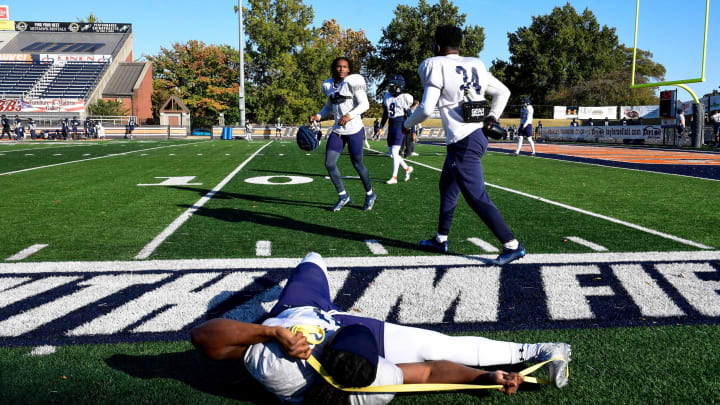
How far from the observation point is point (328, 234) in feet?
18.5

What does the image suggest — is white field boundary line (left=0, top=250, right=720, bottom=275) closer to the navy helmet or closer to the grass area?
the grass area

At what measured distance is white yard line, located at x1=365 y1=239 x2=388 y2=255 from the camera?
15.8ft

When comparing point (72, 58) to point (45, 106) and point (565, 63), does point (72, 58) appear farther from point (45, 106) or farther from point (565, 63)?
point (565, 63)

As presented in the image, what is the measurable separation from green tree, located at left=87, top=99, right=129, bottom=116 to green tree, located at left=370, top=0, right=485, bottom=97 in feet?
103

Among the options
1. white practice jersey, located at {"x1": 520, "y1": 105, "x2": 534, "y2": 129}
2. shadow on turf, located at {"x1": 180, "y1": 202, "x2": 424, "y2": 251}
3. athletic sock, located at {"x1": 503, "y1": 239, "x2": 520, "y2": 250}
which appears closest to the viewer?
athletic sock, located at {"x1": 503, "y1": 239, "x2": 520, "y2": 250}

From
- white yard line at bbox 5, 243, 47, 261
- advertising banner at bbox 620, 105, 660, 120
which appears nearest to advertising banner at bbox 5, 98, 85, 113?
white yard line at bbox 5, 243, 47, 261

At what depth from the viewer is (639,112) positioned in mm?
58531

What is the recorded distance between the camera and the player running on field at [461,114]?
14.4 feet

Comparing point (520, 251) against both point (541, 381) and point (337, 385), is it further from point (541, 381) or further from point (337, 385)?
point (337, 385)

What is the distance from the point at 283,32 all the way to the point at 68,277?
5156cm

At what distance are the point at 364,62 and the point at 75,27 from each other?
3938 centimetres

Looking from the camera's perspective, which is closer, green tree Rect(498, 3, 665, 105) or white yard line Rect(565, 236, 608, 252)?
white yard line Rect(565, 236, 608, 252)

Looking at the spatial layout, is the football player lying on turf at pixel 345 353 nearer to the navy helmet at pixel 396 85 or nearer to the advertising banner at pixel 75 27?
the navy helmet at pixel 396 85

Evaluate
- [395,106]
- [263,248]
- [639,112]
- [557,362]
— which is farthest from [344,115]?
[639,112]
